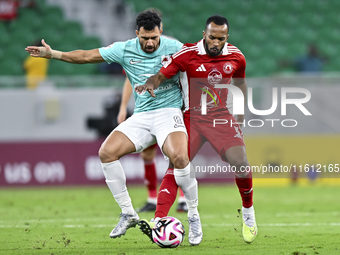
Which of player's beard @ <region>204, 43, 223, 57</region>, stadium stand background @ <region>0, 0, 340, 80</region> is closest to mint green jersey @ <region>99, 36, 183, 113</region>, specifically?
player's beard @ <region>204, 43, 223, 57</region>

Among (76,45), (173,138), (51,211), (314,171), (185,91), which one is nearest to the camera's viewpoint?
(173,138)

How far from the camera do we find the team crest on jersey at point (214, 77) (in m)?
5.40

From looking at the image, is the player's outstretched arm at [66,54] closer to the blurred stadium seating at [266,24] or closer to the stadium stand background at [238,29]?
the stadium stand background at [238,29]

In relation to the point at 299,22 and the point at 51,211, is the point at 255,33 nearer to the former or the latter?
the point at 299,22

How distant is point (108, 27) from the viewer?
48.8 feet

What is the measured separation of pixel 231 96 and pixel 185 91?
47 cm

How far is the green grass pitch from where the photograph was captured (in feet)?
16.3

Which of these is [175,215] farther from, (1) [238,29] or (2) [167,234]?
(1) [238,29]

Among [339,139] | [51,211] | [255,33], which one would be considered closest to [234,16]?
[255,33]

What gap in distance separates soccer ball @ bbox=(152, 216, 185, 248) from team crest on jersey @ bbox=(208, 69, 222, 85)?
143 cm

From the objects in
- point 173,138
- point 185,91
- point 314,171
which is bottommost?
point 314,171

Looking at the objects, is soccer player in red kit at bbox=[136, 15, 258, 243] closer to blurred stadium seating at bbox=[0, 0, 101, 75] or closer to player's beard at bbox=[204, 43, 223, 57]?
player's beard at bbox=[204, 43, 223, 57]

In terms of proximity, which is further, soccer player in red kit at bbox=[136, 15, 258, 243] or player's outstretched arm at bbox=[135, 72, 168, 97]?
soccer player in red kit at bbox=[136, 15, 258, 243]

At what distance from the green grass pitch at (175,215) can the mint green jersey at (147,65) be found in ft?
4.09
